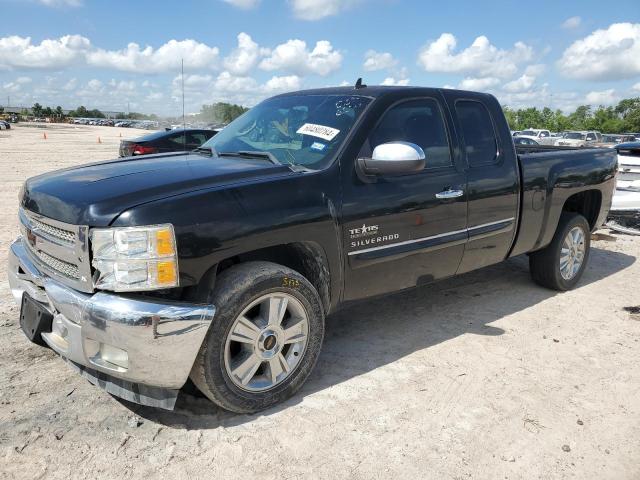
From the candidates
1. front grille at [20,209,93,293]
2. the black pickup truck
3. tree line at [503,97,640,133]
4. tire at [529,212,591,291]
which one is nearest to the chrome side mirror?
the black pickup truck

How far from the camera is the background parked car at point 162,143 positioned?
42.1ft

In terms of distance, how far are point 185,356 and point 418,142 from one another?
222 centimetres

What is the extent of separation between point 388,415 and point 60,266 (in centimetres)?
199

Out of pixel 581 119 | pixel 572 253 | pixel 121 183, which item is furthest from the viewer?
pixel 581 119

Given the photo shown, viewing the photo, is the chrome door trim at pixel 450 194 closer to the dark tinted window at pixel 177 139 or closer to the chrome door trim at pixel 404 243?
the chrome door trim at pixel 404 243

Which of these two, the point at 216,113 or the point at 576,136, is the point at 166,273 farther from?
the point at 576,136

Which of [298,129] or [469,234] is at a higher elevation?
[298,129]

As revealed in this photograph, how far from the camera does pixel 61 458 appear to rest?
2.59 metres

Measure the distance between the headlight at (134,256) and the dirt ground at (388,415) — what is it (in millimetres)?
862

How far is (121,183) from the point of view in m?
2.87

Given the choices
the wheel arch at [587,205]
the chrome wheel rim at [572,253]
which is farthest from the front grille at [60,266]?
the wheel arch at [587,205]

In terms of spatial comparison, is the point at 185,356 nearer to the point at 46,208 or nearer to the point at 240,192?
the point at 240,192

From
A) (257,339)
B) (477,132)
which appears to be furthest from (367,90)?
(257,339)

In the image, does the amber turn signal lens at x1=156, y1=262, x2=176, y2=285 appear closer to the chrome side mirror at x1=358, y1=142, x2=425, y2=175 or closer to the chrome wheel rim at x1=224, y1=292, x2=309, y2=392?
the chrome wheel rim at x1=224, y1=292, x2=309, y2=392
